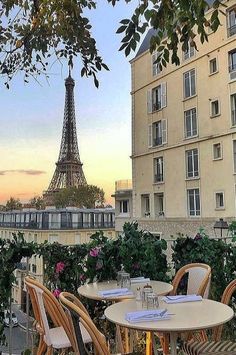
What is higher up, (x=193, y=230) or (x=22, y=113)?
(x=22, y=113)

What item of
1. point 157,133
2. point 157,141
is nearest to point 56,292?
point 157,141

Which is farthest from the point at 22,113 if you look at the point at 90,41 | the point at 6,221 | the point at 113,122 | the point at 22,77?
the point at 6,221

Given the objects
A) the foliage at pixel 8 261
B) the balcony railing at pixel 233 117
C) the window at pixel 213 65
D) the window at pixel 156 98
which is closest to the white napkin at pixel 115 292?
the foliage at pixel 8 261

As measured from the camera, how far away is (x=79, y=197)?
3928 centimetres

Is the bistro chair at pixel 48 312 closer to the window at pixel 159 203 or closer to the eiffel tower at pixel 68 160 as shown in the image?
the window at pixel 159 203

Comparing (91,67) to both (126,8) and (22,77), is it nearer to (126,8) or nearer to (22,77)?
(126,8)

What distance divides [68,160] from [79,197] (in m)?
7.07

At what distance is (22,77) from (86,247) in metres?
2.18

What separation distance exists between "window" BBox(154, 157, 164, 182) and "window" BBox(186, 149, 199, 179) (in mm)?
1744

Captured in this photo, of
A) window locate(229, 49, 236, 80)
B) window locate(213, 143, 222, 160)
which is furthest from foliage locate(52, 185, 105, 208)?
window locate(229, 49, 236, 80)

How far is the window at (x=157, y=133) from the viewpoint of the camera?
59.0 feet

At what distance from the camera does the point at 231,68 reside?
14.8 metres

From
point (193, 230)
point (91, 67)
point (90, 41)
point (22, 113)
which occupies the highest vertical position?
point (22, 113)

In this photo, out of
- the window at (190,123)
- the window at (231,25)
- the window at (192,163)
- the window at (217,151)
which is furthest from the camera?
the window at (190,123)
